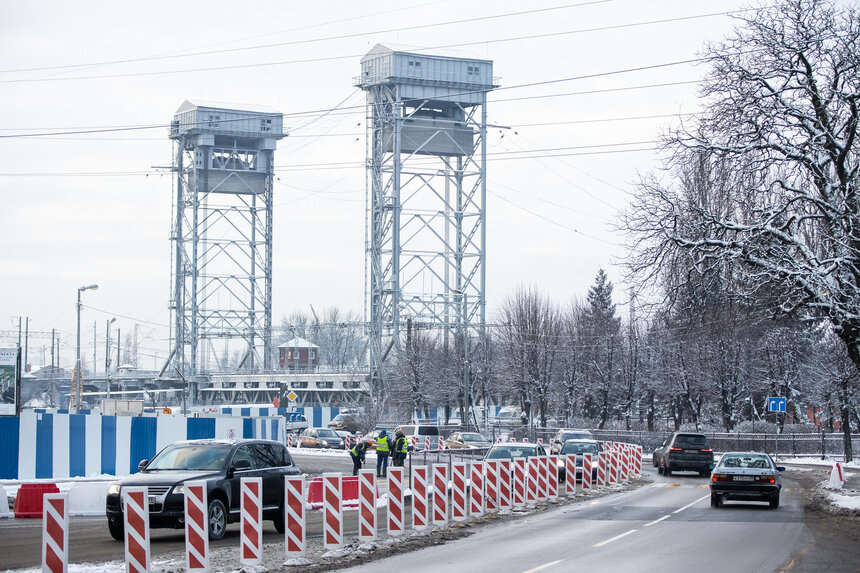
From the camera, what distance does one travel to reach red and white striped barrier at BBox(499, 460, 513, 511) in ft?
76.9

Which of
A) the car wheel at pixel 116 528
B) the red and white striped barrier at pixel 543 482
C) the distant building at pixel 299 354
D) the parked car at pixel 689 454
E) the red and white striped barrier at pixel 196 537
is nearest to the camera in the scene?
the red and white striped barrier at pixel 196 537

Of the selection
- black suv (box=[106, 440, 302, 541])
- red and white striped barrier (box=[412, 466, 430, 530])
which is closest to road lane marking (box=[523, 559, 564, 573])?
red and white striped barrier (box=[412, 466, 430, 530])

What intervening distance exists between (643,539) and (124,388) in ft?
402

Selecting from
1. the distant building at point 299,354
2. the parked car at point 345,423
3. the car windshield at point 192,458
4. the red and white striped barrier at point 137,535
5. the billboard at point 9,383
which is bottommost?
the parked car at point 345,423

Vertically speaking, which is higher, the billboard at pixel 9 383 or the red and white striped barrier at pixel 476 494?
the billboard at pixel 9 383

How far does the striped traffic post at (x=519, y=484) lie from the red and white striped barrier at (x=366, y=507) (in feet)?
24.8

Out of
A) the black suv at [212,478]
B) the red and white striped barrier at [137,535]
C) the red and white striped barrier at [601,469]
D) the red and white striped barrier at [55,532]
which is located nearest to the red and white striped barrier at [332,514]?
the black suv at [212,478]

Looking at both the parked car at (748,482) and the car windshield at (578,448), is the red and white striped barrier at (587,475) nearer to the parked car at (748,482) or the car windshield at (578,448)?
the parked car at (748,482)

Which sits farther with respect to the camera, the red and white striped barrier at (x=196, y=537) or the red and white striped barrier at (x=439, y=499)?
the red and white striped barrier at (x=439, y=499)

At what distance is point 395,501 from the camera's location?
18203 millimetres

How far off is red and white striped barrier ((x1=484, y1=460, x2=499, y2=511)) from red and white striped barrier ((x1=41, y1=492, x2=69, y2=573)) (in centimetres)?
1269

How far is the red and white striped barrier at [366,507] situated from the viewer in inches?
670

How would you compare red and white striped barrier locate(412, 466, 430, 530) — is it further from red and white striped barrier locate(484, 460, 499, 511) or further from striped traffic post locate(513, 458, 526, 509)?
striped traffic post locate(513, 458, 526, 509)

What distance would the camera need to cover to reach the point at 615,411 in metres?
83.5
